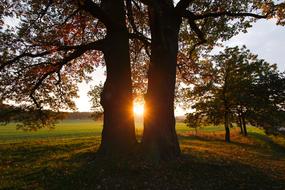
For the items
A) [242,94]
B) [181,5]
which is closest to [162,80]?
[181,5]

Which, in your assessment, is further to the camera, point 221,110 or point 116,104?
point 221,110

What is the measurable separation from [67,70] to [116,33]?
24.3 ft

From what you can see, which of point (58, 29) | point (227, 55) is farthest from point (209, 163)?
point (227, 55)

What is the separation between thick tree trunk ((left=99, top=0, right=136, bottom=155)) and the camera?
13476 mm

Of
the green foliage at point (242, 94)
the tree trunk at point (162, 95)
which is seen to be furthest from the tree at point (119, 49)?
the green foliage at point (242, 94)

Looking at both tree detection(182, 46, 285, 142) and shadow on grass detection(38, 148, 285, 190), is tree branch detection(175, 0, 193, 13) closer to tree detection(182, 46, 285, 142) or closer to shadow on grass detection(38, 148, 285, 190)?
shadow on grass detection(38, 148, 285, 190)

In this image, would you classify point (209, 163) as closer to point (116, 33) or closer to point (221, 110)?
point (116, 33)

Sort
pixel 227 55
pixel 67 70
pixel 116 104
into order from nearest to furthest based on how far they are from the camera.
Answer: pixel 116 104 → pixel 67 70 → pixel 227 55

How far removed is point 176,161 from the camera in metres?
12.1

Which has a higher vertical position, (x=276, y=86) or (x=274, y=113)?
(x=276, y=86)

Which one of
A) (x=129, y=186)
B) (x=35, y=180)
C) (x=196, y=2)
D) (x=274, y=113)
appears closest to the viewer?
(x=129, y=186)

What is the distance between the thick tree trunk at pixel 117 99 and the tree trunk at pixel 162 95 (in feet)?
3.41

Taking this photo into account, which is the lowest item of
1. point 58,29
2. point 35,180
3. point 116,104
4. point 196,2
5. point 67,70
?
point 35,180

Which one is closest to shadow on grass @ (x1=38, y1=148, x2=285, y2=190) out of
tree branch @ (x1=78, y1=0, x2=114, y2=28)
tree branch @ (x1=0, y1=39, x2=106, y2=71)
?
tree branch @ (x1=0, y1=39, x2=106, y2=71)
